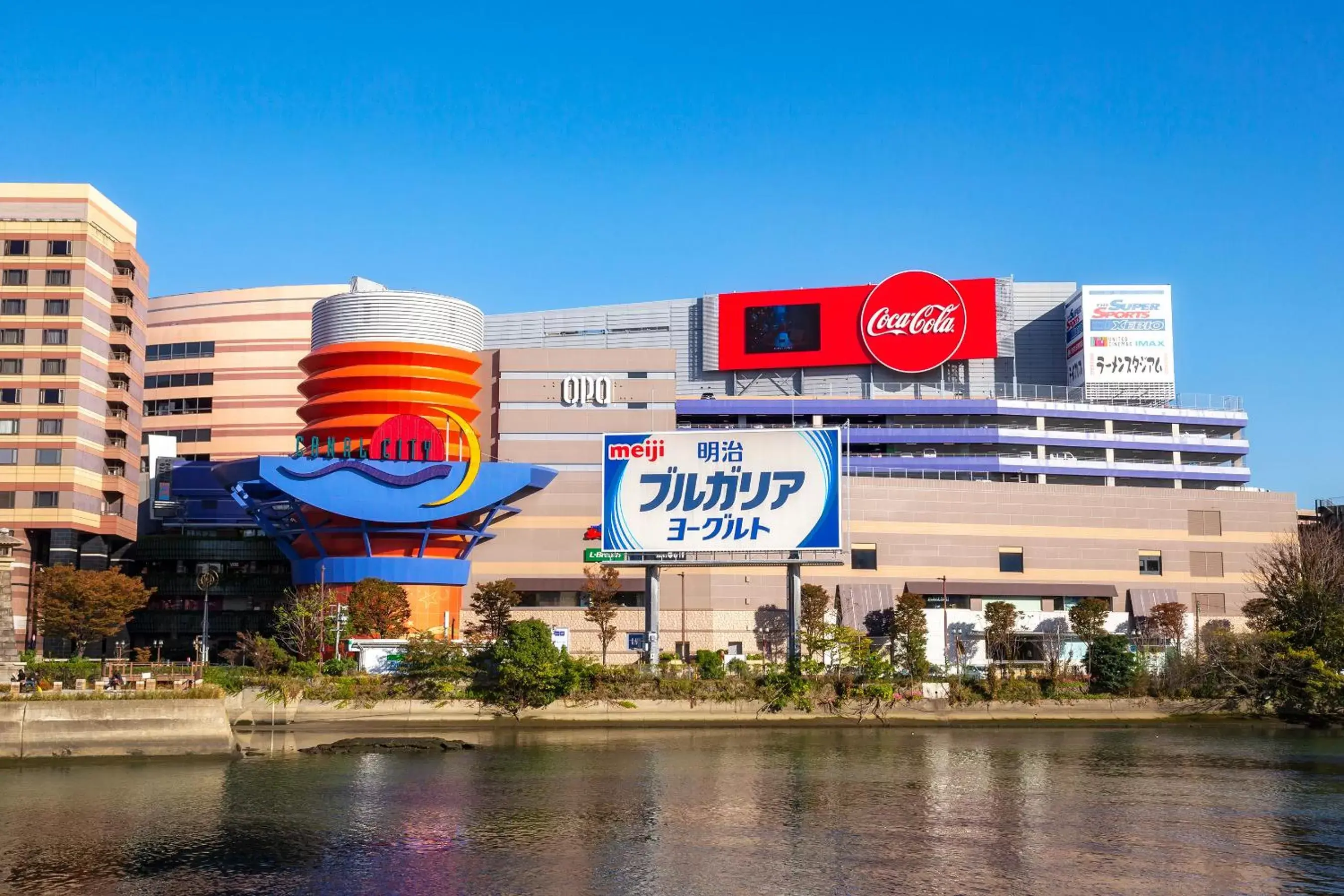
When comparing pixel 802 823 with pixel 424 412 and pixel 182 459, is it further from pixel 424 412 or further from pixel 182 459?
pixel 182 459

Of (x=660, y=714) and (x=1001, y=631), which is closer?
(x=660, y=714)

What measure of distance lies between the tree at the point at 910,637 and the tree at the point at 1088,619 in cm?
1145

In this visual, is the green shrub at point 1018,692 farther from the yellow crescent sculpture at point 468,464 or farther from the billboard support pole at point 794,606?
the yellow crescent sculpture at point 468,464

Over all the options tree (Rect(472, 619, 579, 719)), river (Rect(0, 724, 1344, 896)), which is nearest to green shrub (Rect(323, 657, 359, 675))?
tree (Rect(472, 619, 579, 719))

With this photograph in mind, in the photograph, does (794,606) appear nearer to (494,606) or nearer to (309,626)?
(494,606)

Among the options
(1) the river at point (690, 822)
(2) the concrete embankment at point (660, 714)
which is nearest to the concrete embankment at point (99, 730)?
(1) the river at point (690, 822)

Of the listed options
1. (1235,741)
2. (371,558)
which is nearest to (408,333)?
(371,558)

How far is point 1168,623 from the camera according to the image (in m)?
107

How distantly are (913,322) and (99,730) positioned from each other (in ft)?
322

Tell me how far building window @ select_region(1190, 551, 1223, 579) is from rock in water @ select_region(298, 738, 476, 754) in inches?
2807

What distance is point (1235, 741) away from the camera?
260ft

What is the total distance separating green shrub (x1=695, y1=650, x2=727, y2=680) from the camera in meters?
91.0

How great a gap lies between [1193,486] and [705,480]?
79.3m

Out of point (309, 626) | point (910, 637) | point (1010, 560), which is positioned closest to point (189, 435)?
point (309, 626)
